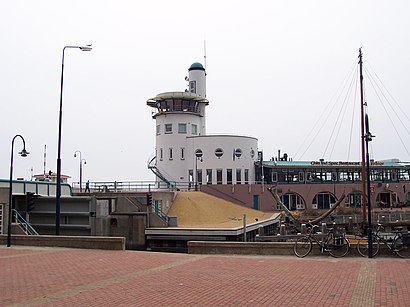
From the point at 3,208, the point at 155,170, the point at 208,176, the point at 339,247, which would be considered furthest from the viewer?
the point at 155,170

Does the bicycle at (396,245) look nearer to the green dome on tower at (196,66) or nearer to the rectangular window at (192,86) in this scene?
the rectangular window at (192,86)

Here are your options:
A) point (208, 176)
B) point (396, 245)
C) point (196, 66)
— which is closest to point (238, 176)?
point (208, 176)

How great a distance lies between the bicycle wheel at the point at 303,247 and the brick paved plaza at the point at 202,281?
448 mm

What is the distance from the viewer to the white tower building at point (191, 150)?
5753 cm

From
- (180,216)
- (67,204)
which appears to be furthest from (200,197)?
(67,204)

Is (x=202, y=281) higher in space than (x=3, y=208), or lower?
lower

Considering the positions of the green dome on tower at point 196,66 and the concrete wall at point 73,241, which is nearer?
the concrete wall at point 73,241

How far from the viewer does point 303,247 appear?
1769cm

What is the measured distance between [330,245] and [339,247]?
0.32m

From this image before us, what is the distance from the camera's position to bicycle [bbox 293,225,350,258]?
17266mm

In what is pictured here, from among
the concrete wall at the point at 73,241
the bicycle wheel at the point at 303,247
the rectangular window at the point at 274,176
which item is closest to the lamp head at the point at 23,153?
the concrete wall at the point at 73,241

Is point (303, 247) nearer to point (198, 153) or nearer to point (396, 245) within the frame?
point (396, 245)

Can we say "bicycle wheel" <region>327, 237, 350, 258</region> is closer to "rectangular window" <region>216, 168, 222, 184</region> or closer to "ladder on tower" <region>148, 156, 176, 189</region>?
"ladder on tower" <region>148, 156, 176, 189</region>

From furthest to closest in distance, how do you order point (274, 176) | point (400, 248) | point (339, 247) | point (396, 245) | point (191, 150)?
point (274, 176) → point (191, 150) → point (339, 247) → point (396, 245) → point (400, 248)
